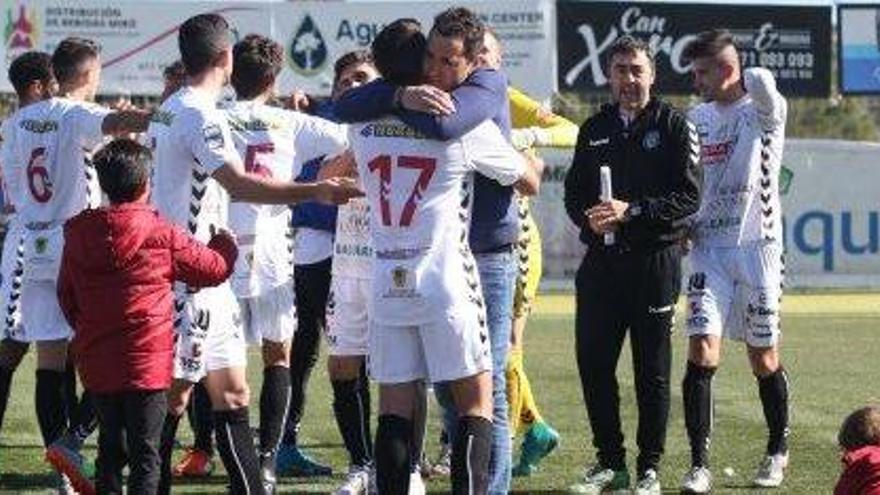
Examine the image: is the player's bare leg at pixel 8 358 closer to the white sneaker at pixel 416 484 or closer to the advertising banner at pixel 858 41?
the white sneaker at pixel 416 484

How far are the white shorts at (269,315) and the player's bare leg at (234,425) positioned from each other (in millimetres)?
1014

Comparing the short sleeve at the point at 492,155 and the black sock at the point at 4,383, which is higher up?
the short sleeve at the point at 492,155

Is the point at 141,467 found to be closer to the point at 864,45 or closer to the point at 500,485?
the point at 500,485

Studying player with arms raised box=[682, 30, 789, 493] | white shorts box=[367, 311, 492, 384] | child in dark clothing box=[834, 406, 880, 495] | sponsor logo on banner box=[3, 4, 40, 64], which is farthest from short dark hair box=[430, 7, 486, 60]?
sponsor logo on banner box=[3, 4, 40, 64]

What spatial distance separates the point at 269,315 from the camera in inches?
391

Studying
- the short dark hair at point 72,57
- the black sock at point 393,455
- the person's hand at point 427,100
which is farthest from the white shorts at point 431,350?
the short dark hair at point 72,57

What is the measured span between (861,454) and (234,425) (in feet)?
8.74

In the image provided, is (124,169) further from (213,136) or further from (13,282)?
(13,282)

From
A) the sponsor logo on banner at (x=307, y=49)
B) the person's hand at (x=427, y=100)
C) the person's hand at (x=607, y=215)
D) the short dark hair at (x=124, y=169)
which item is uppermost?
the sponsor logo on banner at (x=307, y=49)

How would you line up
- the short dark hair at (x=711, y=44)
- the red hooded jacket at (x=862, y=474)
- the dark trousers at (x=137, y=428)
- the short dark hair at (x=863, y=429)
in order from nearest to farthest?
the red hooded jacket at (x=862, y=474), the short dark hair at (x=863, y=429), the dark trousers at (x=137, y=428), the short dark hair at (x=711, y=44)

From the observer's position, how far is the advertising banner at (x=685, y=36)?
2859cm

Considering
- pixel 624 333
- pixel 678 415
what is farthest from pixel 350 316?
pixel 678 415

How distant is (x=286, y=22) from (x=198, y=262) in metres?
20.5

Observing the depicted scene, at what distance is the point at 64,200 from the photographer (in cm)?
994
